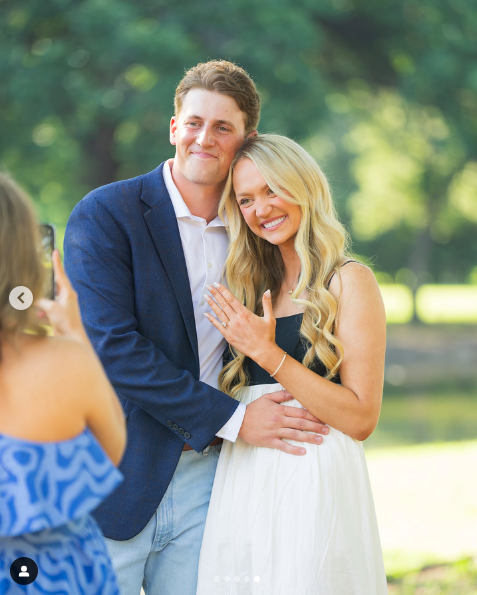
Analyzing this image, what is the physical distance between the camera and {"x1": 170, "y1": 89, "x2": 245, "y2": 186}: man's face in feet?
9.17

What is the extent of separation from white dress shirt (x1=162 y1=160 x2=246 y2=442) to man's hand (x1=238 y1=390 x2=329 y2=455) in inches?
11.9

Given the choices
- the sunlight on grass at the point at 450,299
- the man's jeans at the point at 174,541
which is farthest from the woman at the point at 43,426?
the sunlight on grass at the point at 450,299

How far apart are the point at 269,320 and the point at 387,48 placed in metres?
13.0

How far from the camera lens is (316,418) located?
2.48m

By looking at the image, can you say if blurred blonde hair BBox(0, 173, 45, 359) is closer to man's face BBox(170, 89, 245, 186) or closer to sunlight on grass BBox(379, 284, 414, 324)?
man's face BBox(170, 89, 245, 186)

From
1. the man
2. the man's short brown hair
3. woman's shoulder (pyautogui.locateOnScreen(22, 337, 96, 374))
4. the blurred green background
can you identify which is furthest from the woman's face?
the blurred green background

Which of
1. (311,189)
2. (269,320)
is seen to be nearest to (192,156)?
(311,189)

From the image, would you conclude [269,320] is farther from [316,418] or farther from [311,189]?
[311,189]

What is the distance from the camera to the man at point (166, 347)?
2.46 m

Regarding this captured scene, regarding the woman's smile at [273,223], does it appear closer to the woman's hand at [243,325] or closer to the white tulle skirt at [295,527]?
the woman's hand at [243,325]

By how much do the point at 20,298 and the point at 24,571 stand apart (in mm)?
587

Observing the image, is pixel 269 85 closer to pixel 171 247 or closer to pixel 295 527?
pixel 171 247

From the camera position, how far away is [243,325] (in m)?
2.46

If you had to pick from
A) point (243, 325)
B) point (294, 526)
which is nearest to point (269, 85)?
point (243, 325)
